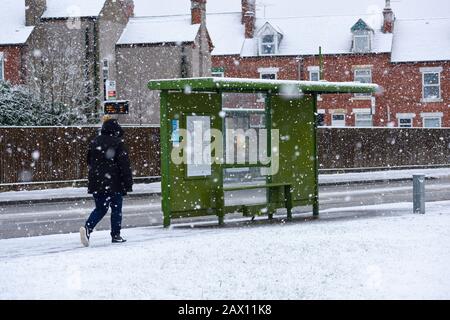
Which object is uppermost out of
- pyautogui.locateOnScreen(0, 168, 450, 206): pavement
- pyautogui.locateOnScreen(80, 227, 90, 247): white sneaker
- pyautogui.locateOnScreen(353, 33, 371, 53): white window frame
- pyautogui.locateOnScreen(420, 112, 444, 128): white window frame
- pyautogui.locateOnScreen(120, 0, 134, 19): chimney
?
pyautogui.locateOnScreen(120, 0, 134, 19): chimney

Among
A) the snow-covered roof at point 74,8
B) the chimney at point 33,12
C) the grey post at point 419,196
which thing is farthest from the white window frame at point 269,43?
the grey post at point 419,196

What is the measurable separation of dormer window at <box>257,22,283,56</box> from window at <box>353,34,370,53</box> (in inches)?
186

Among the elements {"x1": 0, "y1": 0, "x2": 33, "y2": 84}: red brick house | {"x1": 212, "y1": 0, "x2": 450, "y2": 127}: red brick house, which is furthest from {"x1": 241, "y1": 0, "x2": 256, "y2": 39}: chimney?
{"x1": 0, "y1": 0, "x2": 33, "y2": 84}: red brick house

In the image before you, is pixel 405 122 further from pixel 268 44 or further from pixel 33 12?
pixel 33 12

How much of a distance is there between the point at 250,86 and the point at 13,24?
3126cm

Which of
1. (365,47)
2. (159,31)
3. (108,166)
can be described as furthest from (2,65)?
(108,166)

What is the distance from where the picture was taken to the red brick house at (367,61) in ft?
161

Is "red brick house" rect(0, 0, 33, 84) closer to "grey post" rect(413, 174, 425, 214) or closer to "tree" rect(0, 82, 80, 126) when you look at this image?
"tree" rect(0, 82, 80, 126)

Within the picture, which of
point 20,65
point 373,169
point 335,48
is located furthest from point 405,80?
point 20,65

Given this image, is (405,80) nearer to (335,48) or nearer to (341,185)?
(335,48)

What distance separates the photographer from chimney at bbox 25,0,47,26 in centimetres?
4203

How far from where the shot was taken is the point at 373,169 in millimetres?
36406

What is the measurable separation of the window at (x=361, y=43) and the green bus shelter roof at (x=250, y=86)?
1353 inches

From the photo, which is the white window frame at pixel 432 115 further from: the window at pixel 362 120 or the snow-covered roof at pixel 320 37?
the snow-covered roof at pixel 320 37
